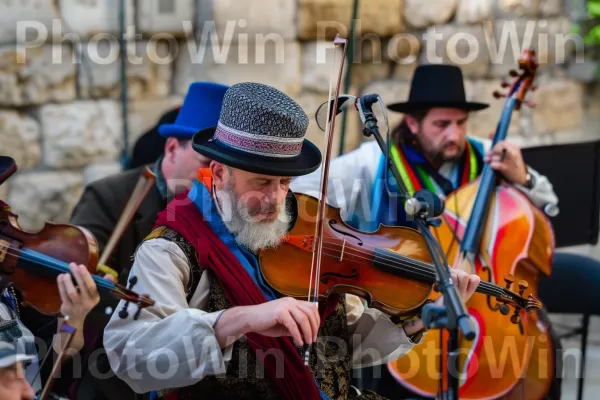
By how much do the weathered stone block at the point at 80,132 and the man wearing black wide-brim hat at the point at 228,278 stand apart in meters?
2.06

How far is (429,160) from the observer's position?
399 cm

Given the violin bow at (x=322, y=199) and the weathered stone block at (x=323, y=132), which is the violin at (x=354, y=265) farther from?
the weathered stone block at (x=323, y=132)

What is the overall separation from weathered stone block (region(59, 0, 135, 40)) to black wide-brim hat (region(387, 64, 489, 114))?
1.35 metres

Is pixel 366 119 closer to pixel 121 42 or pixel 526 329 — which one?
pixel 526 329

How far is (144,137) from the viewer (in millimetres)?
4223

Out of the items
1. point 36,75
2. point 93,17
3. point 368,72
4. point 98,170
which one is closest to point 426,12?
point 368,72

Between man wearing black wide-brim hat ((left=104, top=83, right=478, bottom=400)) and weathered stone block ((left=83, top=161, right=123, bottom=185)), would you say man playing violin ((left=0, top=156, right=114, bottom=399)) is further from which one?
weathered stone block ((left=83, top=161, right=123, bottom=185))

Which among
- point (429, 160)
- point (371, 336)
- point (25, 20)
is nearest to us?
point (371, 336)

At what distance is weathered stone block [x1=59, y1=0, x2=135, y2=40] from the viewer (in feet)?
14.5

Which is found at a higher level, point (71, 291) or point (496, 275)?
point (71, 291)

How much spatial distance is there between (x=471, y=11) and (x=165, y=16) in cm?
159

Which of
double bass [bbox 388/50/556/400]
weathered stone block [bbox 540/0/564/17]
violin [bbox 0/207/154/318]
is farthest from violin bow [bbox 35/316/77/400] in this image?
weathered stone block [bbox 540/0/564/17]

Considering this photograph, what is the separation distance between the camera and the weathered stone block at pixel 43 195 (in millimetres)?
4480

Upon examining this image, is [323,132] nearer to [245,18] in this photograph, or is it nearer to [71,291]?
[245,18]
